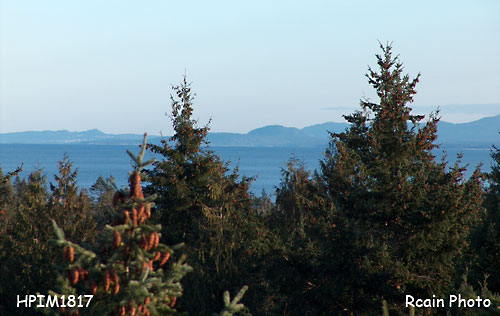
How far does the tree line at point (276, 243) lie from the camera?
6.15 metres

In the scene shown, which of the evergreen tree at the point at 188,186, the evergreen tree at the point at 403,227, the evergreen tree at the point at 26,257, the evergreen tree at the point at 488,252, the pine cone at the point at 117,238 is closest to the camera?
the pine cone at the point at 117,238

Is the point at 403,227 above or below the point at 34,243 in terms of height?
above

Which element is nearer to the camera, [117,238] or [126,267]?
[117,238]

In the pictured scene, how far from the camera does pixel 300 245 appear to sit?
50.6 feet

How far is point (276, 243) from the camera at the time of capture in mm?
15516

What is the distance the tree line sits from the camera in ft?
20.2

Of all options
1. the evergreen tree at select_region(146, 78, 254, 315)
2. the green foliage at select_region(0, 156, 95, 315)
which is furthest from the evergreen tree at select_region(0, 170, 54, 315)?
the evergreen tree at select_region(146, 78, 254, 315)

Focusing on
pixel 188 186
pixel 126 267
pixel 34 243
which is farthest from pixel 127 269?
pixel 188 186

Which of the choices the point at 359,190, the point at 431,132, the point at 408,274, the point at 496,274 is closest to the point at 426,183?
the point at 359,190

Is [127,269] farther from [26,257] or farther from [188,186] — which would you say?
[188,186]

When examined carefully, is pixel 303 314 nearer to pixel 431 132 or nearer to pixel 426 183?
pixel 426 183

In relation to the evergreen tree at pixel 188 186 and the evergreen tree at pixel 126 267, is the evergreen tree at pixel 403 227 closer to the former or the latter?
the evergreen tree at pixel 188 186

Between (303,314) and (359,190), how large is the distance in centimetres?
406

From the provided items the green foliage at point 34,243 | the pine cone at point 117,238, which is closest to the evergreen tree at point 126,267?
the pine cone at point 117,238
